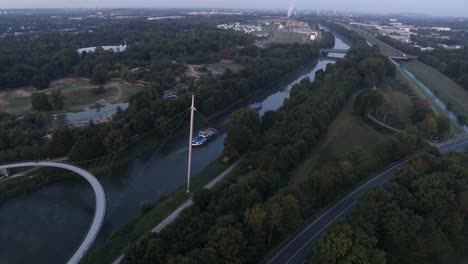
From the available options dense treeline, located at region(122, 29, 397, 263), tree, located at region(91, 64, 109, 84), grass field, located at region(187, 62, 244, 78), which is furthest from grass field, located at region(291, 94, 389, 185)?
tree, located at region(91, 64, 109, 84)

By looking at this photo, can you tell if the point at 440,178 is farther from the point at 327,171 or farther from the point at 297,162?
the point at 297,162

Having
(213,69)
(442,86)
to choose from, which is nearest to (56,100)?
(213,69)

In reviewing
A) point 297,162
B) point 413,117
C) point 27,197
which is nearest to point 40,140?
point 27,197

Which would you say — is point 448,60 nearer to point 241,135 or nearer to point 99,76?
point 241,135

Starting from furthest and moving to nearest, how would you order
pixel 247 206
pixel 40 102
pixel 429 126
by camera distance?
pixel 40 102, pixel 429 126, pixel 247 206

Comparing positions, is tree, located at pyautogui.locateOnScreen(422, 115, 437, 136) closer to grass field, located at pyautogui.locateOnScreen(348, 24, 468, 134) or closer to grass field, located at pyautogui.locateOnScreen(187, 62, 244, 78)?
grass field, located at pyautogui.locateOnScreen(348, 24, 468, 134)

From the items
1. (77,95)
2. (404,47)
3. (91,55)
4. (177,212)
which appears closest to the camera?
(177,212)

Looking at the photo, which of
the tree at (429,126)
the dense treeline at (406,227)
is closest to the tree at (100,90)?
the dense treeline at (406,227)
